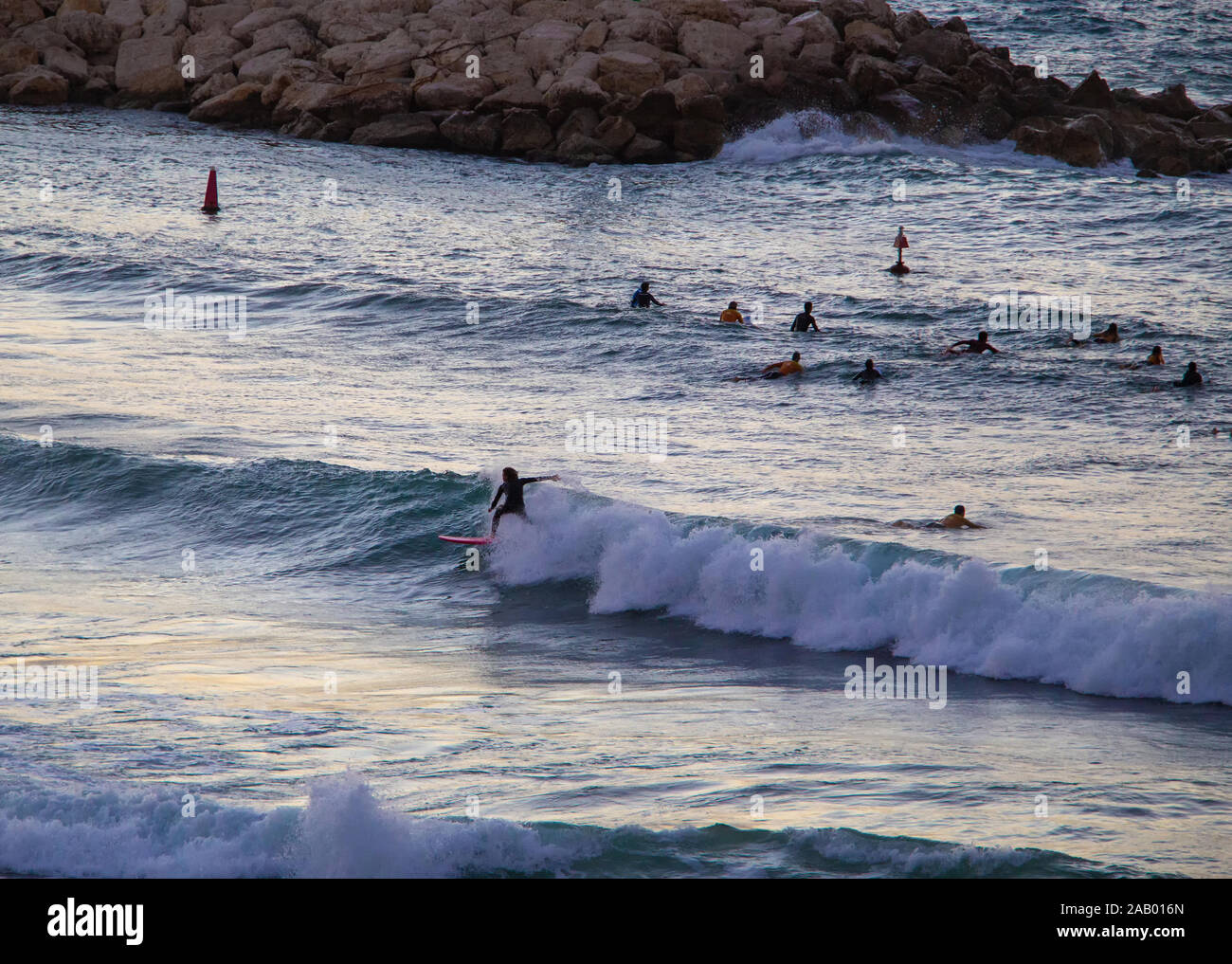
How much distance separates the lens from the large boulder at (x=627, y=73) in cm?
3806

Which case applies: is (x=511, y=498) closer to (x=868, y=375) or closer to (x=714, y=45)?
(x=868, y=375)

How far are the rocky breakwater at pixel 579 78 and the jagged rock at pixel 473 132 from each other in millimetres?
43

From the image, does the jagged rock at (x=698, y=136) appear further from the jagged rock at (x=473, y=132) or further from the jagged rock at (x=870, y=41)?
the jagged rock at (x=870, y=41)

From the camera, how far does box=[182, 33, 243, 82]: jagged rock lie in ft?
139

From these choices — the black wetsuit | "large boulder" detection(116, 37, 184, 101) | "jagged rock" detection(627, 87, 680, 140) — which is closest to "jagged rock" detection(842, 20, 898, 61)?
"jagged rock" detection(627, 87, 680, 140)

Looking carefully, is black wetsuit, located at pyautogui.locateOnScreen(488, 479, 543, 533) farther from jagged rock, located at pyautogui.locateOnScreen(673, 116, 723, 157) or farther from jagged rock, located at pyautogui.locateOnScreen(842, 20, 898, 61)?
jagged rock, located at pyautogui.locateOnScreen(842, 20, 898, 61)

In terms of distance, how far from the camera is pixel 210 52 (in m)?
42.6

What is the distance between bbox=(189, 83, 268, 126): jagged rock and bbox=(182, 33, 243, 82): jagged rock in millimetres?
1196

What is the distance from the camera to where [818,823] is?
8.59m

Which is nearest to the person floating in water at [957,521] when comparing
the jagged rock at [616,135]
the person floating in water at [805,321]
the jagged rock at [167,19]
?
the person floating in water at [805,321]

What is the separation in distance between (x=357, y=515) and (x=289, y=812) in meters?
9.08

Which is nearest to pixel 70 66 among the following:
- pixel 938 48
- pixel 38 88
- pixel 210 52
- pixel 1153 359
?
pixel 38 88
